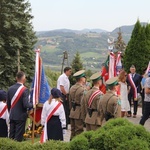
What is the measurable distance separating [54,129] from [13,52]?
67.7 feet

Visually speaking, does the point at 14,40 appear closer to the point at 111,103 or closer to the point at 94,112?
the point at 94,112

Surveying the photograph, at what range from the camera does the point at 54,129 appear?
8.14 metres

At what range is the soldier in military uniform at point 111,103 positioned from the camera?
7.43 metres

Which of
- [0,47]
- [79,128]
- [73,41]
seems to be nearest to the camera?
[79,128]

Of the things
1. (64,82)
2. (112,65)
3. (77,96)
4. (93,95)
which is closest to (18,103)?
(77,96)

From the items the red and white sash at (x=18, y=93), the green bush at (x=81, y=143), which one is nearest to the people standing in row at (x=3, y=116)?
the red and white sash at (x=18, y=93)

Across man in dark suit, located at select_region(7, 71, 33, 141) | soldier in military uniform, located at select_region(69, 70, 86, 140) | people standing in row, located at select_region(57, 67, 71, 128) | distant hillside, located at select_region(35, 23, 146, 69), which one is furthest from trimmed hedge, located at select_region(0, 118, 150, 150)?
distant hillside, located at select_region(35, 23, 146, 69)

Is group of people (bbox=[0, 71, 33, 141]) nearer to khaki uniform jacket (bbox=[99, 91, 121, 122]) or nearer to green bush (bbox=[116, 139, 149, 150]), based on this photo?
khaki uniform jacket (bbox=[99, 91, 121, 122])

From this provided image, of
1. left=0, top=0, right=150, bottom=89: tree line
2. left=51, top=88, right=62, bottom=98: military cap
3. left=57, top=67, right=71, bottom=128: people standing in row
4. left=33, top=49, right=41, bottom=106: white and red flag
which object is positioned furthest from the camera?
left=0, top=0, right=150, bottom=89: tree line

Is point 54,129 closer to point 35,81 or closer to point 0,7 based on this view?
point 35,81

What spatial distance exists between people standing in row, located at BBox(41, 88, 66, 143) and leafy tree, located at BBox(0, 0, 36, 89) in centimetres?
1884

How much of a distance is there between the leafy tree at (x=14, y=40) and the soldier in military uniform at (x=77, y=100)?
17686 millimetres

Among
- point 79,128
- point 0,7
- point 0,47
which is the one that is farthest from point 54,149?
point 0,7

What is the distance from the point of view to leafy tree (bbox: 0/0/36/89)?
89.8ft
